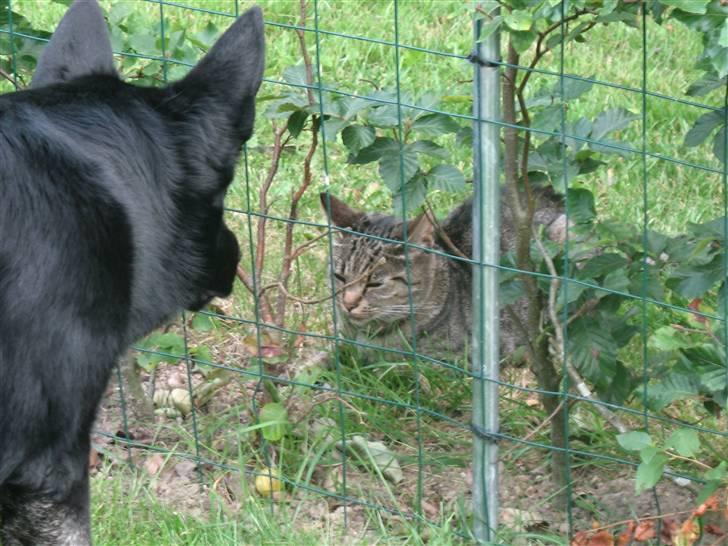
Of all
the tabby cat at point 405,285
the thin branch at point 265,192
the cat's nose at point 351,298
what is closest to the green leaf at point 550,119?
the thin branch at point 265,192

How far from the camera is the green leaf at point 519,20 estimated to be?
2742mm

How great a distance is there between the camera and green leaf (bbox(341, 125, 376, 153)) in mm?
3410

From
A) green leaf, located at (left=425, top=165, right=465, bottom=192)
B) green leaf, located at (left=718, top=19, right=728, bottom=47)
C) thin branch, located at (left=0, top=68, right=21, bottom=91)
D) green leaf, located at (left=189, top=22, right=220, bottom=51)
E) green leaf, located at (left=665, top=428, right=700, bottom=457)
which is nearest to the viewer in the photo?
green leaf, located at (left=718, top=19, right=728, bottom=47)

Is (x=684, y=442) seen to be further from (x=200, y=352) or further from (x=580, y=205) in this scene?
(x=200, y=352)

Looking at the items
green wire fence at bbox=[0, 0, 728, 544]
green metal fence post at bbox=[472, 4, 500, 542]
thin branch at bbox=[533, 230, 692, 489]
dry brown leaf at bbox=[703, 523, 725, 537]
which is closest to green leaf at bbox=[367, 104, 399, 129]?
green wire fence at bbox=[0, 0, 728, 544]

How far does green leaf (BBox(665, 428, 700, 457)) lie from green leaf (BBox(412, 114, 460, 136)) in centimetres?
104

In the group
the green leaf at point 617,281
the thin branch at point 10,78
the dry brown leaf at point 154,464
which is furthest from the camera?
the dry brown leaf at point 154,464

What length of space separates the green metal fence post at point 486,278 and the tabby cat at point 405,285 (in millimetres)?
1278

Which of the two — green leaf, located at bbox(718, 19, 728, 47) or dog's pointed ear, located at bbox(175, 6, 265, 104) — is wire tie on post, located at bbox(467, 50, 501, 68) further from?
green leaf, located at bbox(718, 19, 728, 47)

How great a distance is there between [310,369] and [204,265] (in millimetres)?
1055

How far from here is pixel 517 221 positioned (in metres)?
3.47

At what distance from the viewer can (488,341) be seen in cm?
341

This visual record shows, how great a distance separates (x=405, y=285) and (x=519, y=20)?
8.20 ft

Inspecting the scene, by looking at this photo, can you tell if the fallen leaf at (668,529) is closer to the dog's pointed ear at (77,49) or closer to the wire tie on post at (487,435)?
the wire tie on post at (487,435)
